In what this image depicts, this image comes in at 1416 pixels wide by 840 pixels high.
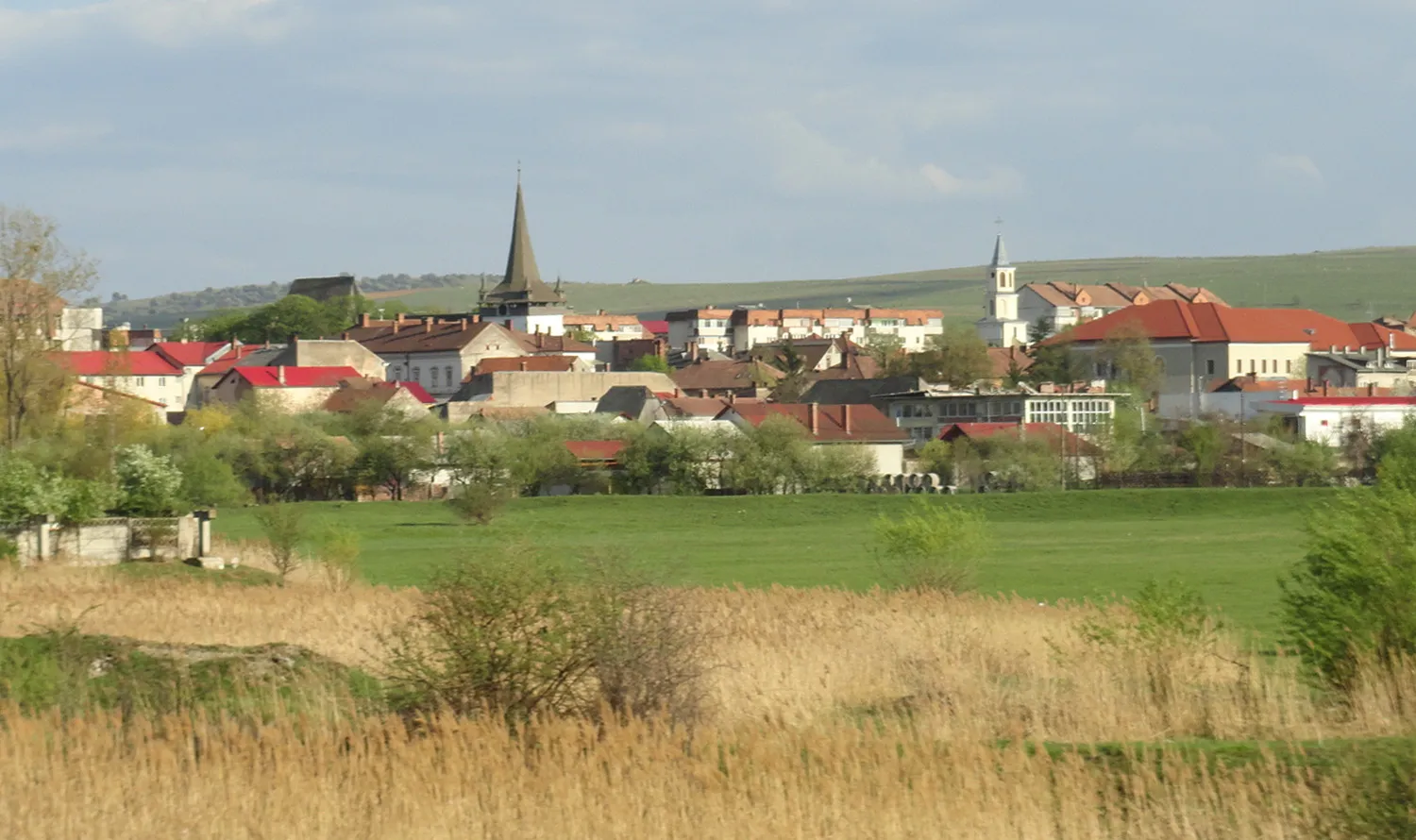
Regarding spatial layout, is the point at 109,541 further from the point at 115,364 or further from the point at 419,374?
the point at 419,374

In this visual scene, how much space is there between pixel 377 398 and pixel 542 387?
19.5 m

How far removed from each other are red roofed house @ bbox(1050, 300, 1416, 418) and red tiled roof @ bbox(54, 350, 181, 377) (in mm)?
59608

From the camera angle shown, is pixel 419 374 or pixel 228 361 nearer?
pixel 228 361

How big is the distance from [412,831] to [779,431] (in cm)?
6578

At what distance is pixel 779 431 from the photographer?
77.9 m

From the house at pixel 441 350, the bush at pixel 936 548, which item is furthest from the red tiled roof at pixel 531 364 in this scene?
the bush at pixel 936 548

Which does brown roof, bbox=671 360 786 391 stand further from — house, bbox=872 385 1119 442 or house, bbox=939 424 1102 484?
house, bbox=939 424 1102 484

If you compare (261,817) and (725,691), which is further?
(725,691)

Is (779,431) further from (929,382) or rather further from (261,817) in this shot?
(261,817)

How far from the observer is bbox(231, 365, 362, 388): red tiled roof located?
118 metres

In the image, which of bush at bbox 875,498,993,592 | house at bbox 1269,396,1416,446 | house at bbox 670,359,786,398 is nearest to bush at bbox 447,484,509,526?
bush at bbox 875,498,993,592

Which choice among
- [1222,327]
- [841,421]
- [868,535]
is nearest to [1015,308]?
[1222,327]

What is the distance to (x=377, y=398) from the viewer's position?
10244 cm

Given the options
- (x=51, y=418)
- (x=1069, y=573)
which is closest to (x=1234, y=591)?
(x=1069, y=573)
